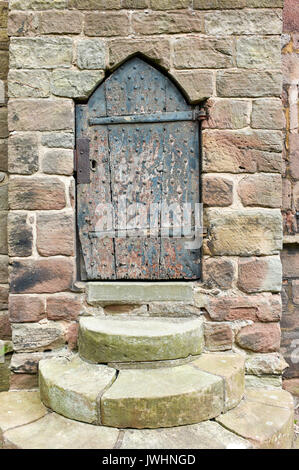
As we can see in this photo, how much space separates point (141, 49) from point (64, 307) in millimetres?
1746

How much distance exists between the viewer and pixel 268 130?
8.18ft

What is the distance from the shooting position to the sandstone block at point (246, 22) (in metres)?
2.48

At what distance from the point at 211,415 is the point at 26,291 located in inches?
53.1

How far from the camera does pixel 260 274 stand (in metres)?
2.50

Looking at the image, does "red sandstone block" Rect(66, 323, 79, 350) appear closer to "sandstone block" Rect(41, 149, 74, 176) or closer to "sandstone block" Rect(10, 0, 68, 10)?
"sandstone block" Rect(41, 149, 74, 176)

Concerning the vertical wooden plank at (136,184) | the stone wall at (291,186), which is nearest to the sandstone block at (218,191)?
the vertical wooden plank at (136,184)

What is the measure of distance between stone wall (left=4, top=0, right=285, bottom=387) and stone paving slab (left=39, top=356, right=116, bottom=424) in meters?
0.28

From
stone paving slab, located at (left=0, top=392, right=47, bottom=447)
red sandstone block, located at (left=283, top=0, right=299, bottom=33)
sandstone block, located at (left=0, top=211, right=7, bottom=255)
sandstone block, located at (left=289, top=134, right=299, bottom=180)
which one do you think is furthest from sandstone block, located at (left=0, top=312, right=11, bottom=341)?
red sandstone block, located at (left=283, top=0, right=299, bottom=33)

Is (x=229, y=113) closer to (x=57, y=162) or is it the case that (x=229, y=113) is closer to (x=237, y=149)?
(x=237, y=149)

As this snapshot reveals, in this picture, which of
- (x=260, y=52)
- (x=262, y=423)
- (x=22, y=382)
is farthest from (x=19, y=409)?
(x=260, y=52)

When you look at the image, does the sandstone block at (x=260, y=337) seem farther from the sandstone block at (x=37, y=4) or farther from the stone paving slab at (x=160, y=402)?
the sandstone block at (x=37, y=4)

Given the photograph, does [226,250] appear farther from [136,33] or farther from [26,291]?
[136,33]

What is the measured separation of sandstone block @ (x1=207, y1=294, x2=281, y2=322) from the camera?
2502 millimetres
